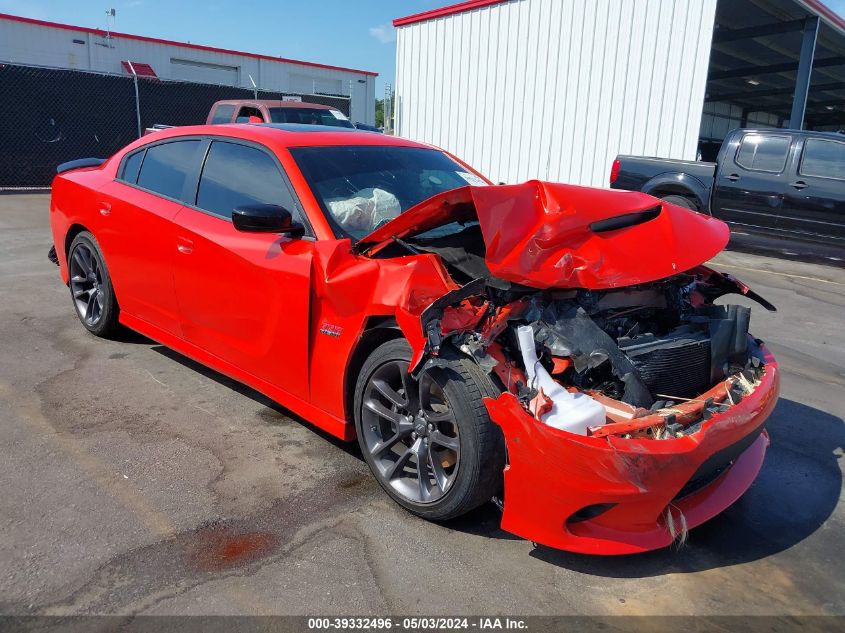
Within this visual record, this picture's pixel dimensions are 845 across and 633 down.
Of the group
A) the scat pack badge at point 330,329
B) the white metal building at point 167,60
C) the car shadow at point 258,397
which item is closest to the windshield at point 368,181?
the scat pack badge at point 330,329

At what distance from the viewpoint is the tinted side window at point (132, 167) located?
4.51 m

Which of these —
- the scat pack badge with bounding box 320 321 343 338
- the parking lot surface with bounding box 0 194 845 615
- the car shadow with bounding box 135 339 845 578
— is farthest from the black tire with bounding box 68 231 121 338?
the scat pack badge with bounding box 320 321 343 338

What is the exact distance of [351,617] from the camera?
7.45 feet

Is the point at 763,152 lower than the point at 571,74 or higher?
lower

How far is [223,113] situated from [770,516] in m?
11.9

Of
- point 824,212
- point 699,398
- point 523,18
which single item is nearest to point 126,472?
point 699,398

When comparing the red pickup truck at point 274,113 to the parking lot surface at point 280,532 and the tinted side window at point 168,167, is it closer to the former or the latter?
the tinted side window at point 168,167

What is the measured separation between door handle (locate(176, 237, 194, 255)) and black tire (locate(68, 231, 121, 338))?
1179 mm

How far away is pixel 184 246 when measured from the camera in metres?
3.79

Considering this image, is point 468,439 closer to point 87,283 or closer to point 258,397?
point 258,397

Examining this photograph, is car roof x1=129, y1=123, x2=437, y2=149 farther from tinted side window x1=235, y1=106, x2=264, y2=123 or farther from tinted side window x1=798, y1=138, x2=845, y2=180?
tinted side window x1=235, y1=106, x2=264, y2=123

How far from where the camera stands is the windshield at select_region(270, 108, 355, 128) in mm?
11508

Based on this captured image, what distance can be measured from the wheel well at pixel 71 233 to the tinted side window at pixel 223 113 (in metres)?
7.66

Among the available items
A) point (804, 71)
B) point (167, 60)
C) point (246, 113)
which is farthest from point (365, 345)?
point (167, 60)
